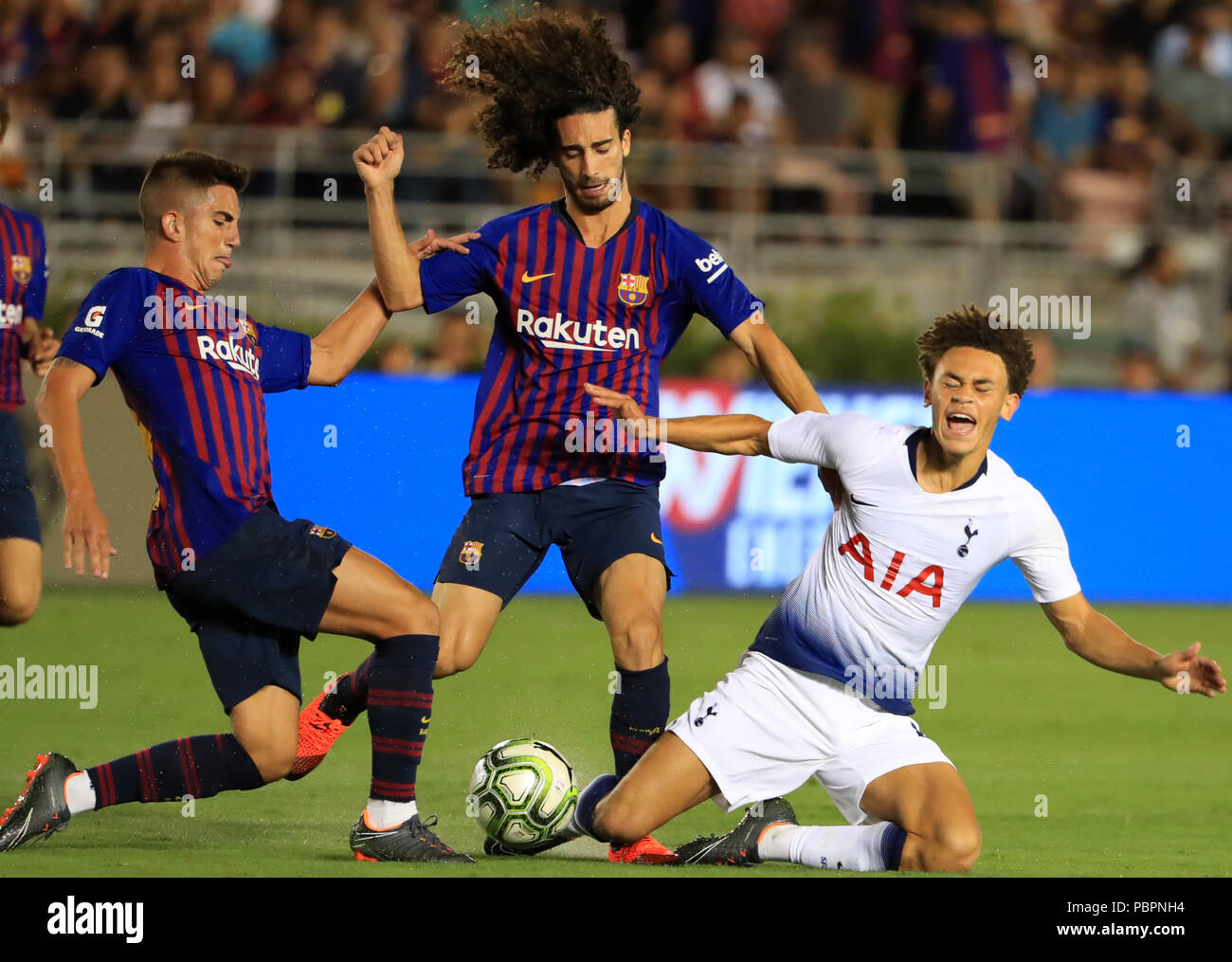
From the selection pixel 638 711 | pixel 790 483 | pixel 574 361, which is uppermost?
pixel 574 361

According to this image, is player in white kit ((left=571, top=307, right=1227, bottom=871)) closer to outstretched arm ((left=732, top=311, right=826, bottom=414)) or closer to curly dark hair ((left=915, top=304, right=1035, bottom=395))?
curly dark hair ((left=915, top=304, right=1035, bottom=395))

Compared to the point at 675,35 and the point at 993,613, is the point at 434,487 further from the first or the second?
the point at 675,35

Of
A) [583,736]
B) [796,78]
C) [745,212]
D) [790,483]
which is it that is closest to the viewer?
[583,736]

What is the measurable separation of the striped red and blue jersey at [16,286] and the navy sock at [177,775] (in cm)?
231

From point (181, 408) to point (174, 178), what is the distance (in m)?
0.76

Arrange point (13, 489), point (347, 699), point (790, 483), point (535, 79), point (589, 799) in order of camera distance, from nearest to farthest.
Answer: point (589, 799) < point (347, 699) < point (535, 79) < point (13, 489) < point (790, 483)

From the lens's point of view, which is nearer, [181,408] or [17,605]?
[181,408]

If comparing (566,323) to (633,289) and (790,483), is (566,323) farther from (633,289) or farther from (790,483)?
(790,483)

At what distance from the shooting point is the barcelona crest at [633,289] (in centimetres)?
594

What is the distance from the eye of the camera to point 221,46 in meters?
14.8

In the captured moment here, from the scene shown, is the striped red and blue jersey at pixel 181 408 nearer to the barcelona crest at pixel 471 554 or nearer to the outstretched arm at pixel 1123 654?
the barcelona crest at pixel 471 554

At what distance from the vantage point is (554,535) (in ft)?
19.3

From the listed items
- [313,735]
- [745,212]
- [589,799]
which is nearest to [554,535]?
[589,799]

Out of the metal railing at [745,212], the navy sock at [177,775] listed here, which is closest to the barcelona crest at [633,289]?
the navy sock at [177,775]
